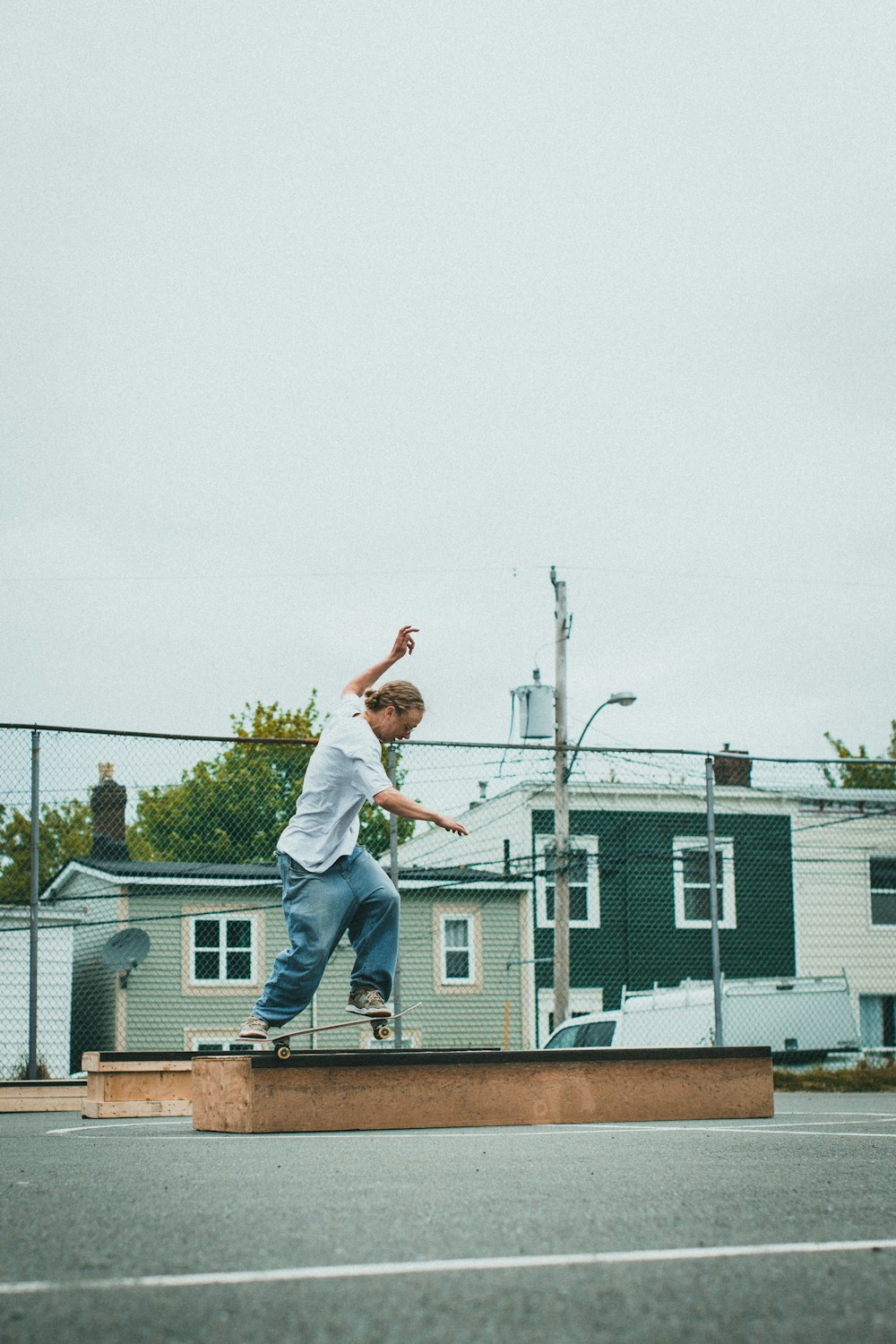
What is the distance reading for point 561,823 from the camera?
20781 millimetres

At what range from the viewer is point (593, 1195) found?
3.73m

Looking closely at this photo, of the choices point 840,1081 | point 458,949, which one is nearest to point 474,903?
point 458,949

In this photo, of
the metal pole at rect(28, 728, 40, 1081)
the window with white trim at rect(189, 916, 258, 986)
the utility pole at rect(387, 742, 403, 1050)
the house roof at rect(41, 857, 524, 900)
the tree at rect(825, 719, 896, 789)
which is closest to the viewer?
the metal pole at rect(28, 728, 40, 1081)

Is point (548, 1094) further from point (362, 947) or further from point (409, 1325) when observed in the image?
point (409, 1325)

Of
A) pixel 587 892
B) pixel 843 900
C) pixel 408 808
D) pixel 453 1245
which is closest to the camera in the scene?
pixel 453 1245

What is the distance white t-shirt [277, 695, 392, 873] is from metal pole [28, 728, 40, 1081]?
177 inches

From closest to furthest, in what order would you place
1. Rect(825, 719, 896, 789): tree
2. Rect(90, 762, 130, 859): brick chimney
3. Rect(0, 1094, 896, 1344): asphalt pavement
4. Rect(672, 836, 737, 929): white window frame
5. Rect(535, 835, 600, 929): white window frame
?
Rect(0, 1094, 896, 1344): asphalt pavement → Rect(90, 762, 130, 859): brick chimney → Rect(535, 835, 600, 929): white window frame → Rect(672, 836, 737, 929): white window frame → Rect(825, 719, 896, 789): tree

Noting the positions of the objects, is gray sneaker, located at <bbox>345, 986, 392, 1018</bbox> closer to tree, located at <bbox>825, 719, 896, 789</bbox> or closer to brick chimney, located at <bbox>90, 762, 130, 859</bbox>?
brick chimney, located at <bbox>90, 762, 130, 859</bbox>

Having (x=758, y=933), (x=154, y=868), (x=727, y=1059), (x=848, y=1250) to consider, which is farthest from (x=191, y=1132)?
(x=758, y=933)

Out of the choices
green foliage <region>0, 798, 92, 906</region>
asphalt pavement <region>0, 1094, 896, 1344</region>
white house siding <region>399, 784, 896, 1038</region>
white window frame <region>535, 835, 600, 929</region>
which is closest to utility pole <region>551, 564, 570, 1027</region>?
green foliage <region>0, 798, 92, 906</region>

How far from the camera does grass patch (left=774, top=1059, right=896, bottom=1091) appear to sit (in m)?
15.8

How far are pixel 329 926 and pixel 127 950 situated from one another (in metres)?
14.2

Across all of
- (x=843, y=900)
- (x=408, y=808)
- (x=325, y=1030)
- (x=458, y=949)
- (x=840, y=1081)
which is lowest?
(x=840, y=1081)

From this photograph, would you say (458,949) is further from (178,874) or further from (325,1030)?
(325,1030)
